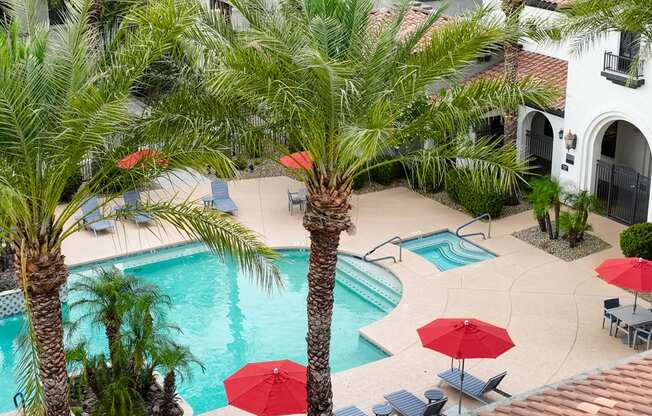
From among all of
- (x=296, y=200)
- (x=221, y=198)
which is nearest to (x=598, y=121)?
(x=296, y=200)

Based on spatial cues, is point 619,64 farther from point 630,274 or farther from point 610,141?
point 630,274

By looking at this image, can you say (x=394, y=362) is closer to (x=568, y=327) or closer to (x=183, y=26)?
(x=568, y=327)

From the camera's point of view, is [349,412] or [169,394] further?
[349,412]

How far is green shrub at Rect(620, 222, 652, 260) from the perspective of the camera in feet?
84.0

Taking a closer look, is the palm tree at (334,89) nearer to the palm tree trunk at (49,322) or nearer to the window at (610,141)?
the palm tree trunk at (49,322)

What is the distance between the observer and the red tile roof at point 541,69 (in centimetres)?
3088

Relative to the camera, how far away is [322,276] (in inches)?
658

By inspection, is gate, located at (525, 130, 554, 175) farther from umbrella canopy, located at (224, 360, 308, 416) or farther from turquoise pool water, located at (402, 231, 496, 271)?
umbrella canopy, located at (224, 360, 308, 416)

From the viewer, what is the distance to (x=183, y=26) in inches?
555

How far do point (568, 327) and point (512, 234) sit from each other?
5914mm

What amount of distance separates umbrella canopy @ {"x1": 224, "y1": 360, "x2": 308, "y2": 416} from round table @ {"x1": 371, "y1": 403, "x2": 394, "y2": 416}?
73.9 inches

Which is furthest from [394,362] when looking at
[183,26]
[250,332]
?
[183,26]

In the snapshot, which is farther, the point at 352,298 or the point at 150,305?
the point at 352,298

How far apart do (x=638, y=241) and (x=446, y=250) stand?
5.49 metres
